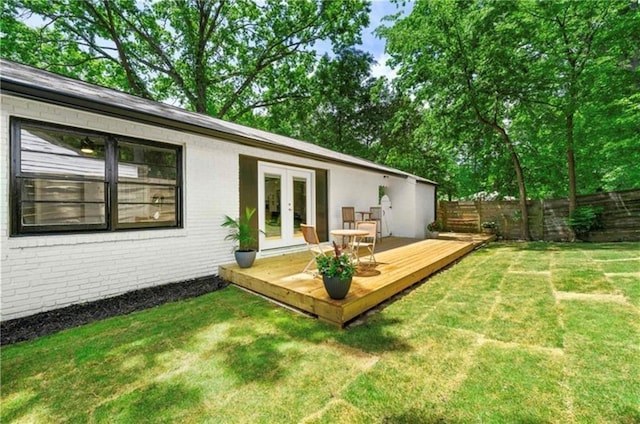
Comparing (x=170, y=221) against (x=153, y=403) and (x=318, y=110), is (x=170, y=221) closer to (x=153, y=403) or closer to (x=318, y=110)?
(x=153, y=403)

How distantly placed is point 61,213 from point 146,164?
1.31 metres

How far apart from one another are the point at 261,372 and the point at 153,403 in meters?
0.82

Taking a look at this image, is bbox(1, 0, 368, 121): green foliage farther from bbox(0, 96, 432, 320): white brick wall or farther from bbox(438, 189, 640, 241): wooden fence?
bbox(0, 96, 432, 320): white brick wall

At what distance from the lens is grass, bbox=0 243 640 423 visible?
191cm

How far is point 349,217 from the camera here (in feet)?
28.7

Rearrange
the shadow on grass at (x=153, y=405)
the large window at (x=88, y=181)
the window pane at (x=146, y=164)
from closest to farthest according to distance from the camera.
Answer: the shadow on grass at (x=153, y=405)
the large window at (x=88, y=181)
the window pane at (x=146, y=164)

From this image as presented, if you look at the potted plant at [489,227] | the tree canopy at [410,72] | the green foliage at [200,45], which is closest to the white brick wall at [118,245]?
the tree canopy at [410,72]

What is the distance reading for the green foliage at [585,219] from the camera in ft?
30.3

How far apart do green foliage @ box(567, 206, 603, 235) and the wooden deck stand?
6.16 meters

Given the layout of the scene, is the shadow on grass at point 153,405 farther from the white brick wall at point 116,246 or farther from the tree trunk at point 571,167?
the tree trunk at point 571,167

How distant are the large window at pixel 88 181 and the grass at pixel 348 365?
60.2 inches

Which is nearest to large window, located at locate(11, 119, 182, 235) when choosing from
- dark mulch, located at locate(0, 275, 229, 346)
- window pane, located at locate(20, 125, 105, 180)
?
window pane, located at locate(20, 125, 105, 180)

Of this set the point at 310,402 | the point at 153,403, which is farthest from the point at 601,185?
the point at 153,403

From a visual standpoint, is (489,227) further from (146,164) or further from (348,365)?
(146,164)
